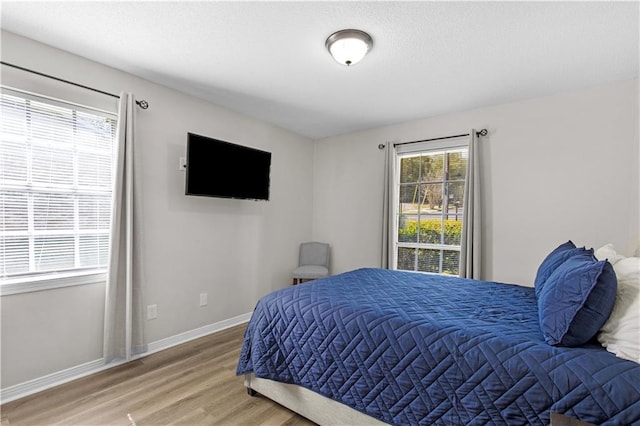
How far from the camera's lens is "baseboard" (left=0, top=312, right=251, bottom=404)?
2115 mm

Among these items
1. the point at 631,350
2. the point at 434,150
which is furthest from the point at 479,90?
Result: the point at 631,350

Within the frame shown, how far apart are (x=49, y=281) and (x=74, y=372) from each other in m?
0.76

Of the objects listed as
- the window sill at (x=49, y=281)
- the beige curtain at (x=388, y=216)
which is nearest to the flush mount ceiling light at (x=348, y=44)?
the beige curtain at (x=388, y=216)

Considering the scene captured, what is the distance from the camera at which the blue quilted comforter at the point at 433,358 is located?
116 cm

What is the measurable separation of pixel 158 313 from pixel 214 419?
1397mm

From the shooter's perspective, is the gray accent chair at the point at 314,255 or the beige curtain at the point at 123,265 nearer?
the beige curtain at the point at 123,265

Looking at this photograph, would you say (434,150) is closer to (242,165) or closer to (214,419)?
(242,165)

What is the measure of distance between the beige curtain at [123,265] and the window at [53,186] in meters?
0.14

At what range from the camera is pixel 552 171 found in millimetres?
3004

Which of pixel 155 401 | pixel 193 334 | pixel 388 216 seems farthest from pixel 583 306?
pixel 193 334

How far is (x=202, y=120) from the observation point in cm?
329

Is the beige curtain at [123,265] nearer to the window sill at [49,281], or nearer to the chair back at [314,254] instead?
the window sill at [49,281]

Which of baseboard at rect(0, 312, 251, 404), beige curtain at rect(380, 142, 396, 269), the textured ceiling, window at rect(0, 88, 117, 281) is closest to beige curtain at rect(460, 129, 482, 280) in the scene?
the textured ceiling

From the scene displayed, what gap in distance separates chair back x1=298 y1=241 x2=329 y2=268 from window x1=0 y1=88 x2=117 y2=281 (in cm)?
247
